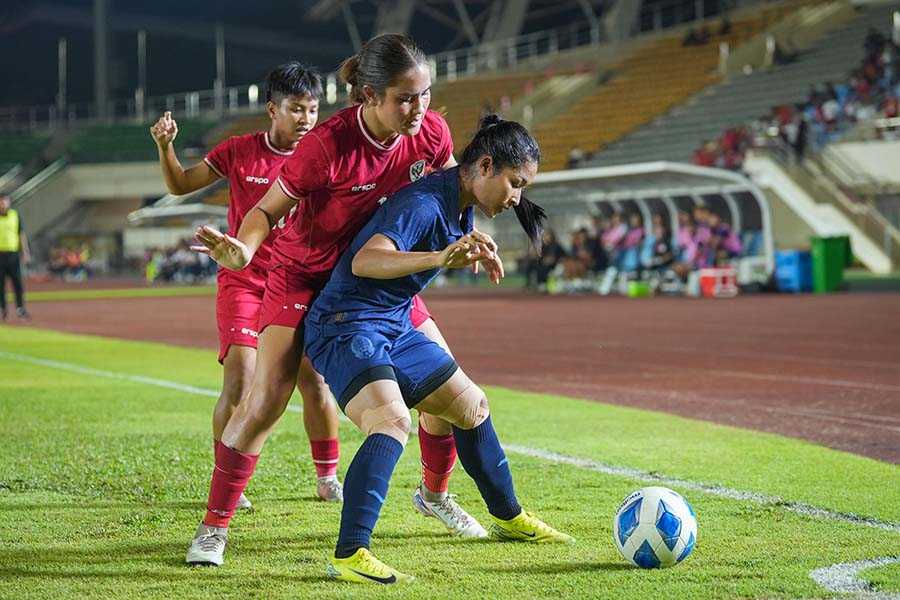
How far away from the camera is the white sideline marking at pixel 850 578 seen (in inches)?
175

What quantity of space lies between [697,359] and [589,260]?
1609cm

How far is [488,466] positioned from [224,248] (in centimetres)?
141

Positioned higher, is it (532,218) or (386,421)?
(532,218)

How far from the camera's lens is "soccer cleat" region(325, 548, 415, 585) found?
466 cm

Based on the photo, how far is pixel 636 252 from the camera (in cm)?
2962

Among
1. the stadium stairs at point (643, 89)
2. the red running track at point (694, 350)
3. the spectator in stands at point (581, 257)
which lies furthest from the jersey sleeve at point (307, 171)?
the stadium stairs at point (643, 89)

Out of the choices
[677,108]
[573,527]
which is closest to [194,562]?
[573,527]

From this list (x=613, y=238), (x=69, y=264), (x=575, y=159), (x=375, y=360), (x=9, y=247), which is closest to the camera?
(x=375, y=360)

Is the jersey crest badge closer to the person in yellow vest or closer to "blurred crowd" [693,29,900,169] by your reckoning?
the person in yellow vest

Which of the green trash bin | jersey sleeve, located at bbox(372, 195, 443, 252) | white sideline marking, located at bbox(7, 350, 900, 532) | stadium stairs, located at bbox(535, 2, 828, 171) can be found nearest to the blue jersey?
jersey sleeve, located at bbox(372, 195, 443, 252)

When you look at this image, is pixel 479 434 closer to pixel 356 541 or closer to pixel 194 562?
pixel 356 541

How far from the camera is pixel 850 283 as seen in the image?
29.2 metres

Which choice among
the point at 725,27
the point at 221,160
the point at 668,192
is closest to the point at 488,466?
the point at 221,160

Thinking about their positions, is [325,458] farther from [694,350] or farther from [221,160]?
[694,350]
